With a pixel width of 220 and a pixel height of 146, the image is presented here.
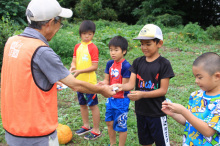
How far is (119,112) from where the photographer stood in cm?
329

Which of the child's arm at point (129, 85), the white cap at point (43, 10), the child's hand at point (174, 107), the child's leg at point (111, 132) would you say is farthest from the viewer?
the child's leg at point (111, 132)

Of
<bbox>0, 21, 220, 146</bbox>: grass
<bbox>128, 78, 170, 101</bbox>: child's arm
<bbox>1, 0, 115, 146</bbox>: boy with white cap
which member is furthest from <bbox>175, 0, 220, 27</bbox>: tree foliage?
<bbox>1, 0, 115, 146</bbox>: boy with white cap

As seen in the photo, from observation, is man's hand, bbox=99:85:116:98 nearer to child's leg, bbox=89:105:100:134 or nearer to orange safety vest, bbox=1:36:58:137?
orange safety vest, bbox=1:36:58:137

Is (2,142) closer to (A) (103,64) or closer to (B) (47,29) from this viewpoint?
(B) (47,29)

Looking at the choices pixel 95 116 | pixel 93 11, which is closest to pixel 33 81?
pixel 95 116

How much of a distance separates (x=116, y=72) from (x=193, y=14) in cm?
2519

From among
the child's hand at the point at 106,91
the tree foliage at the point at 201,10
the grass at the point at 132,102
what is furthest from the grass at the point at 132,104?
the tree foliage at the point at 201,10

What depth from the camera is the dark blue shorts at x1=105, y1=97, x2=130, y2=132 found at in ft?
10.8

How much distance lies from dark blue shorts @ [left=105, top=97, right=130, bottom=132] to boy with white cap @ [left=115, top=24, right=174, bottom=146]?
378 millimetres

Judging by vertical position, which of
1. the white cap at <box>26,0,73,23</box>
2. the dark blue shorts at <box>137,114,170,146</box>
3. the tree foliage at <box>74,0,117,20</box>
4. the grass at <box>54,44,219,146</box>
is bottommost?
the grass at <box>54,44,219,146</box>

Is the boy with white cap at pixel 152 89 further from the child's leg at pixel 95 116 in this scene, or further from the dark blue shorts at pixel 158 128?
the child's leg at pixel 95 116

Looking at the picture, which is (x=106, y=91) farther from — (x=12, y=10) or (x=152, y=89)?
(x=12, y=10)

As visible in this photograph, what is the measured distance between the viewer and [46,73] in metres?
2.02

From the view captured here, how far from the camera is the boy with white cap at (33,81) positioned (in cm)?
198
